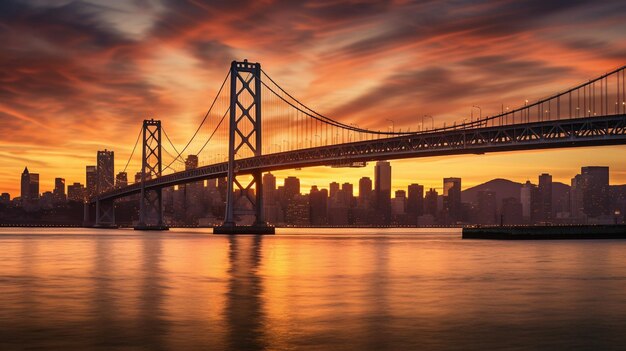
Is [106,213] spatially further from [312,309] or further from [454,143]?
[312,309]

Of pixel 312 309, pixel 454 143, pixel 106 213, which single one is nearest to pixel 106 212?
pixel 106 213

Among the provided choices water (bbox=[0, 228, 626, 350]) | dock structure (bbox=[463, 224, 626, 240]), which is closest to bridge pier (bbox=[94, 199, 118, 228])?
dock structure (bbox=[463, 224, 626, 240])

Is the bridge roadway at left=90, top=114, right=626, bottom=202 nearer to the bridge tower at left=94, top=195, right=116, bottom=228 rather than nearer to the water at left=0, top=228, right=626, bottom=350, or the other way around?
the water at left=0, top=228, right=626, bottom=350

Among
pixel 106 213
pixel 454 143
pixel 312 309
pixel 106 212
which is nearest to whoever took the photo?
pixel 312 309

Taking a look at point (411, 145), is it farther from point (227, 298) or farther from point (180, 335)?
point (180, 335)

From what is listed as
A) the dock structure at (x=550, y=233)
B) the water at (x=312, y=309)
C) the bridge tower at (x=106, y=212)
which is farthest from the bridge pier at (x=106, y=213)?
the water at (x=312, y=309)

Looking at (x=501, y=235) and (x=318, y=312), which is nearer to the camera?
(x=318, y=312)

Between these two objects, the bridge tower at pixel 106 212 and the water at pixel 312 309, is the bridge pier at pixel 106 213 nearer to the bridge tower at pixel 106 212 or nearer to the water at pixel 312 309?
the bridge tower at pixel 106 212

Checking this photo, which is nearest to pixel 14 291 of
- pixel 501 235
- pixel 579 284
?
pixel 579 284
